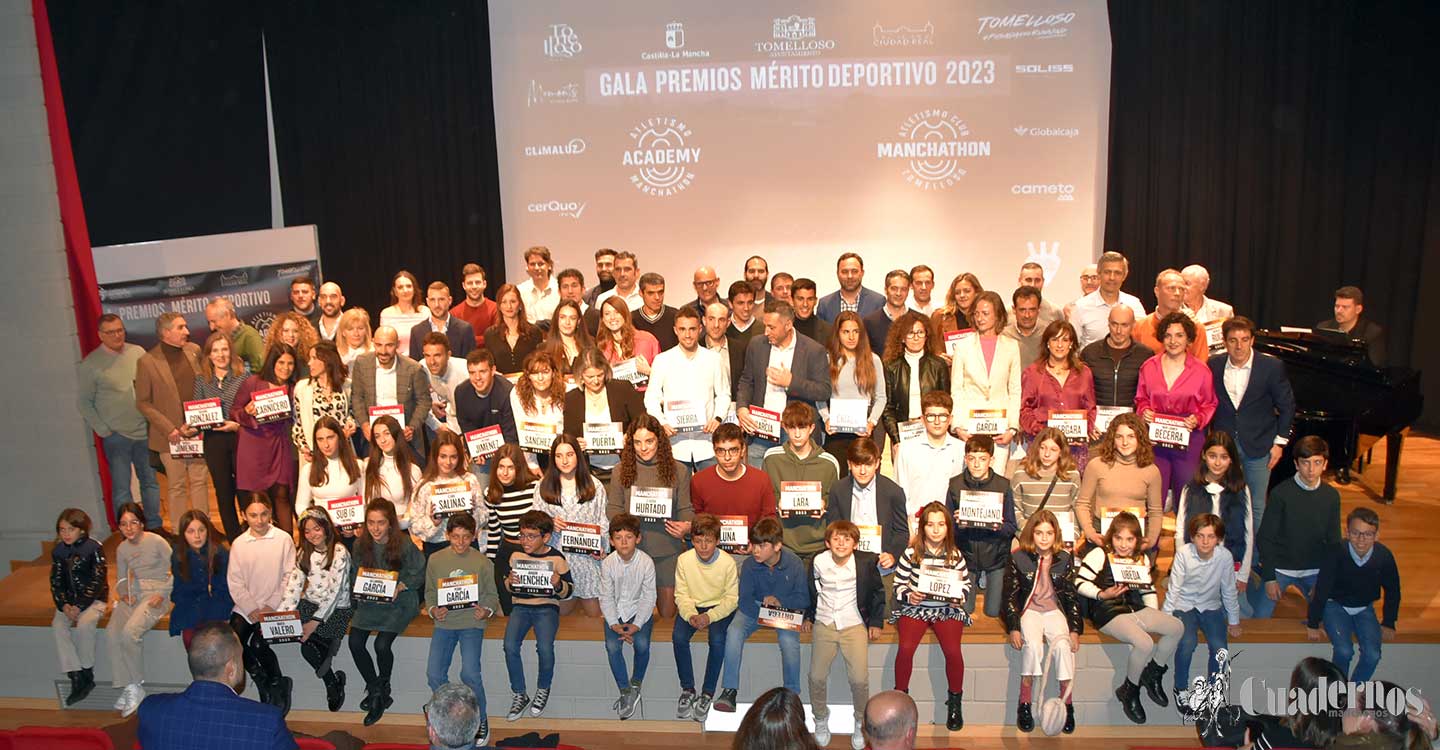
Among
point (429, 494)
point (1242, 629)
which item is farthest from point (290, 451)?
point (1242, 629)

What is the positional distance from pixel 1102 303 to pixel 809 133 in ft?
11.4

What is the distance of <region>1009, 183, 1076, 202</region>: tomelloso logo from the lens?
30.5 feet

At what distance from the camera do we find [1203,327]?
6.46 meters

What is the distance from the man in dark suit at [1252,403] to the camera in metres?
5.94

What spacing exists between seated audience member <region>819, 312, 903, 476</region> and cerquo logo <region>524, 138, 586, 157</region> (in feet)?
14.5

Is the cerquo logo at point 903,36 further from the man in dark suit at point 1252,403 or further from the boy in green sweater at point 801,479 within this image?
the boy in green sweater at point 801,479

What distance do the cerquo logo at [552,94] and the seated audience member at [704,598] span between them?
5.36 m

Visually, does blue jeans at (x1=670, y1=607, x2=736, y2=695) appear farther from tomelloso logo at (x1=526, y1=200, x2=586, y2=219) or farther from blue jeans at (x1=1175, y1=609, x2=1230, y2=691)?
tomelloso logo at (x1=526, y1=200, x2=586, y2=219)

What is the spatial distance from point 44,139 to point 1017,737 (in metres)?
7.16

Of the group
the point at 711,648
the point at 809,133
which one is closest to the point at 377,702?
the point at 711,648

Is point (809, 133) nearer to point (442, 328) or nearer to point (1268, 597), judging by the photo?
point (442, 328)

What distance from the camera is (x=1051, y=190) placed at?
9.31 m

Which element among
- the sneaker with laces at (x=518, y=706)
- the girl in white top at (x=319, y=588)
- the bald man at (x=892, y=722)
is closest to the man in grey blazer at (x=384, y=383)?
the girl in white top at (x=319, y=588)

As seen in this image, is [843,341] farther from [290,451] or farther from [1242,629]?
[290,451]
